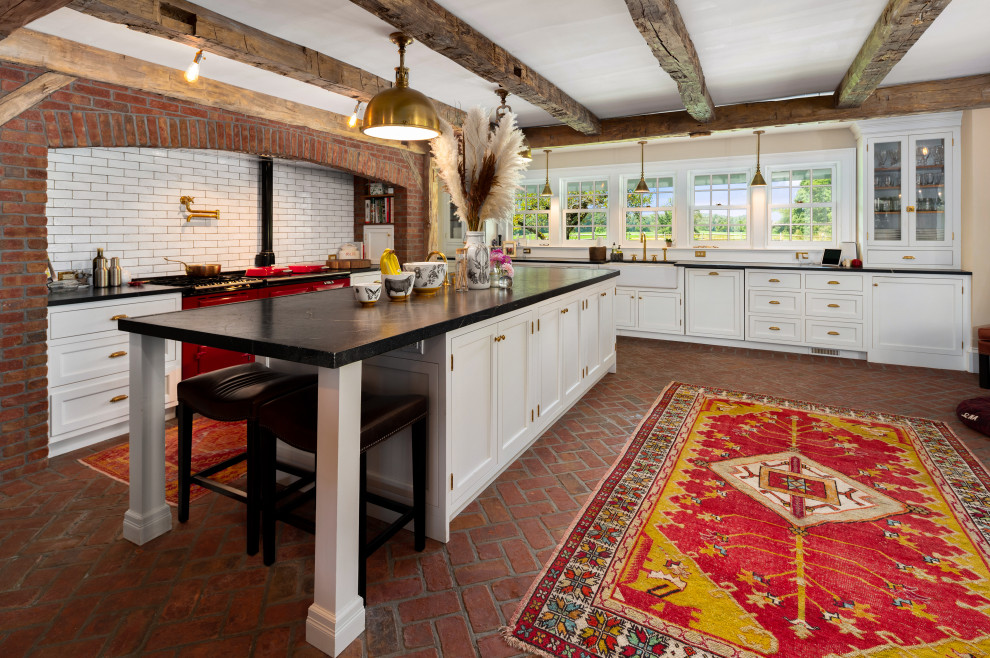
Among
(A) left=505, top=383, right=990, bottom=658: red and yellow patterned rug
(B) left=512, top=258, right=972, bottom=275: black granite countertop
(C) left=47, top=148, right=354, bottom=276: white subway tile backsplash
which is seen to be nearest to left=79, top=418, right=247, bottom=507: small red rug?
(C) left=47, top=148, right=354, bottom=276: white subway tile backsplash

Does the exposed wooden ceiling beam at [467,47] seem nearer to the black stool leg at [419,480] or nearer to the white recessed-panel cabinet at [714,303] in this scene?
the black stool leg at [419,480]

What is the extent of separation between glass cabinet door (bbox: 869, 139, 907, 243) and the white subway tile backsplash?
255 inches

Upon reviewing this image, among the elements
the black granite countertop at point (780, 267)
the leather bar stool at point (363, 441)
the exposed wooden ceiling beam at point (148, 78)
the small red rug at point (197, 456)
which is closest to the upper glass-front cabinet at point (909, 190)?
the black granite countertop at point (780, 267)

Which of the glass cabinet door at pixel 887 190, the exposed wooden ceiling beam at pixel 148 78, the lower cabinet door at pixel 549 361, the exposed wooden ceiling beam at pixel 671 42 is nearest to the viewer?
the exposed wooden ceiling beam at pixel 671 42

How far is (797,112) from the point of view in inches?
213

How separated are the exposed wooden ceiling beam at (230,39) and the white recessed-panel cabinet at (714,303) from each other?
458 centimetres

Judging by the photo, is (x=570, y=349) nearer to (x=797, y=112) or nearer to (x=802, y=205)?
(x=797, y=112)

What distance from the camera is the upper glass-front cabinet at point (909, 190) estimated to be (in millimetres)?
5465

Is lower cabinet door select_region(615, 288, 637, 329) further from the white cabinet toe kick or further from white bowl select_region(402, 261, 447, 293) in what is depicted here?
white bowl select_region(402, 261, 447, 293)

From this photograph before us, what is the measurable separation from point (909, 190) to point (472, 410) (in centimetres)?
578

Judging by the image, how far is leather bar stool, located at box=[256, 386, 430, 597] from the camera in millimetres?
1912

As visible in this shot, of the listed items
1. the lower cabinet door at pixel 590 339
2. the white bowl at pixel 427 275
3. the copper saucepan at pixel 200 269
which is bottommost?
the lower cabinet door at pixel 590 339

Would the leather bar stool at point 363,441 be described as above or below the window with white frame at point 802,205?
below

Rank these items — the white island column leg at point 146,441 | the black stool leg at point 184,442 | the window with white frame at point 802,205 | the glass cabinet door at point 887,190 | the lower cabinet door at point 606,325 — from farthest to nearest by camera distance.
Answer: the window with white frame at point 802,205 → the glass cabinet door at point 887,190 → the lower cabinet door at point 606,325 → the black stool leg at point 184,442 → the white island column leg at point 146,441
